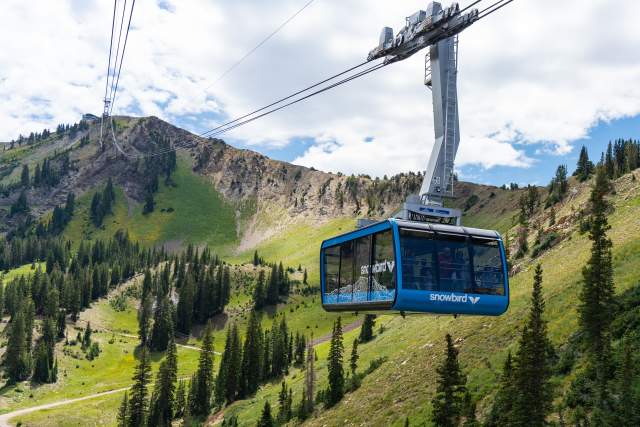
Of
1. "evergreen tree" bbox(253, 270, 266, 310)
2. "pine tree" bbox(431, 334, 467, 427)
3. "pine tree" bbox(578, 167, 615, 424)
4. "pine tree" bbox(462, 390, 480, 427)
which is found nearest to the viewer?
"pine tree" bbox(578, 167, 615, 424)

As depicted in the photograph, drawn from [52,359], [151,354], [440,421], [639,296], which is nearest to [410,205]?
[440,421]

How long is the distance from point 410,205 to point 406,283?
4.10 meters

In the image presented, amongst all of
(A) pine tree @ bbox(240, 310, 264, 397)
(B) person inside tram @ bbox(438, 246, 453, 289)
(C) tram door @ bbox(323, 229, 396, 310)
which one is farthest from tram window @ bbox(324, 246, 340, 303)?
(A) pine tree @ bbox(240, 310, 264, 397)

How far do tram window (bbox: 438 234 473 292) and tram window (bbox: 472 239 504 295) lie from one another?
1.51 feet

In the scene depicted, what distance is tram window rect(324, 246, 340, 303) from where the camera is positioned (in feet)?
104

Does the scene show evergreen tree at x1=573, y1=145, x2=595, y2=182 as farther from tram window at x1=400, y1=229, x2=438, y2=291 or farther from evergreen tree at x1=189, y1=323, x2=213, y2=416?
tram window at x1=400, y1=229, x2=438, y2=291

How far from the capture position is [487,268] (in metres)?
27.4

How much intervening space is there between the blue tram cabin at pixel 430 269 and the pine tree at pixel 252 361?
93860 mm

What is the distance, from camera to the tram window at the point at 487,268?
88.9ft

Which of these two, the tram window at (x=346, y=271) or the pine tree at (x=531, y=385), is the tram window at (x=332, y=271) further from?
the pine tree at (x=531, y=385)

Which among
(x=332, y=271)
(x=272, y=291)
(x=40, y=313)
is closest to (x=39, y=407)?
(x=40, y=313)

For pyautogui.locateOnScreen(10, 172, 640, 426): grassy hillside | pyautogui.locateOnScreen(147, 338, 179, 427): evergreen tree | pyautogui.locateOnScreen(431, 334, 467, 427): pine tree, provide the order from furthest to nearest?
pyautogui.locateOnScreen(147, 338, 179, 427): evergreen tree < pyautogui.locateOnScreen(10, 172, 640, 426): grassy hillside < pyautogui.locateOnScreen(431, 334, 467, 427): pine tree

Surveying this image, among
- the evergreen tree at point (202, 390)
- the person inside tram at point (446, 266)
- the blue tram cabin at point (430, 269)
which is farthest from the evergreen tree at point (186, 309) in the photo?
the person inside tram at point (446, 266)

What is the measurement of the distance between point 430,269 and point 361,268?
13.3 feet
